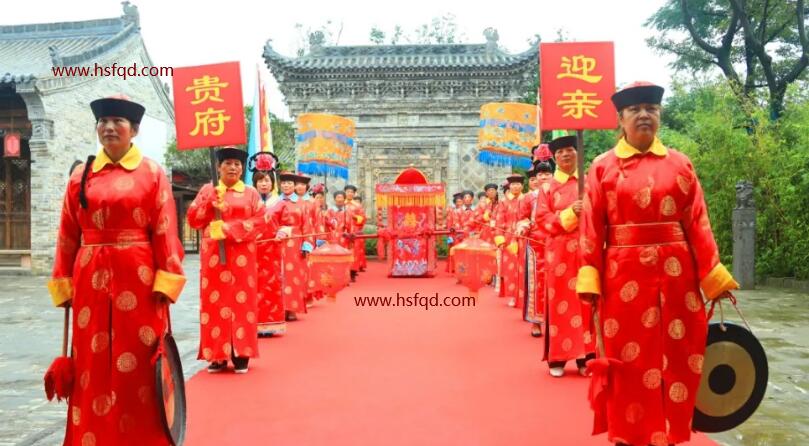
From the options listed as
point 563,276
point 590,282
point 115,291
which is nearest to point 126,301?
point 115,291

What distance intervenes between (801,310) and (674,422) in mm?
6576

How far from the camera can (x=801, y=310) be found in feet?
26.3

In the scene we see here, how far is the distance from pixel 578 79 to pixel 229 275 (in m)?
2.64

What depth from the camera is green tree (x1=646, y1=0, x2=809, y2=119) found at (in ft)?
47.8

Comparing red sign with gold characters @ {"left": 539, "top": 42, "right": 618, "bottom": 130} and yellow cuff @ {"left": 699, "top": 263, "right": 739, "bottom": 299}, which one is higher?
red sign with gold characters @ {"left": 539, "top": 42, "right": 618, "bottom": 130}

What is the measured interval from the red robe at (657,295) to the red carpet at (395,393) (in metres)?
0.57

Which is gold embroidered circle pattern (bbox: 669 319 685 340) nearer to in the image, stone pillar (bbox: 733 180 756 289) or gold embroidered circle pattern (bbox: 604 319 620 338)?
gold embroidered circle pattern (bbox: 604 319 620 338)

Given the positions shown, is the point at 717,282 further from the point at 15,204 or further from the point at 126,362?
the point at 15,204

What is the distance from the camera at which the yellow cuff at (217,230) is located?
4484 millimetres

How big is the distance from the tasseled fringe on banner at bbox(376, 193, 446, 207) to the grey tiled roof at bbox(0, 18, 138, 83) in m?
8.31

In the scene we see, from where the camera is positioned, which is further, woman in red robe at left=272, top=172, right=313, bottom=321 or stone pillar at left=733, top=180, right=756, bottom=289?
stone pillar at left=733, top=180, right=756, bottom=289

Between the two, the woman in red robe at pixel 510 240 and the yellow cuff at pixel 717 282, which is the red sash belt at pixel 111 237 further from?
the woman in red robe at pixel 510 240

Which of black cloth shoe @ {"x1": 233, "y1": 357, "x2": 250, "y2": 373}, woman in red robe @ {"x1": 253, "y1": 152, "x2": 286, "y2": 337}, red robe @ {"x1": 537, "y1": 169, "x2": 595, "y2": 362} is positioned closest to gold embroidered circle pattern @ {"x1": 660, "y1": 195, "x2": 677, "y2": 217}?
red robe @ {"x1": 537, "y1": 169, "x2": 595, "y2": 362}

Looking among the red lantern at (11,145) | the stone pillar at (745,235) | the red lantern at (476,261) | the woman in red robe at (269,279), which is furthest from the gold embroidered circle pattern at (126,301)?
the red lantern at (11,145)
